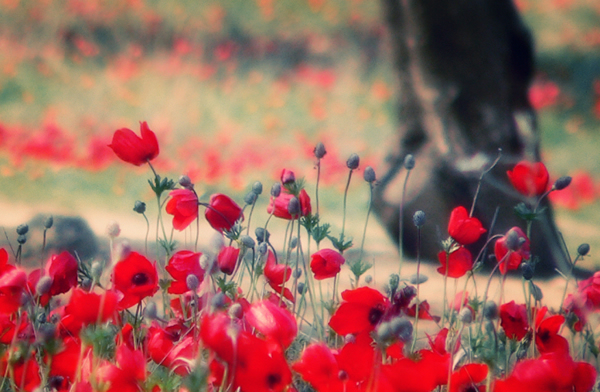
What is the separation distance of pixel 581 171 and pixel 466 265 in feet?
25.0

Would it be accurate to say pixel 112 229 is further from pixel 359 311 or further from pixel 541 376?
pixel 541 376

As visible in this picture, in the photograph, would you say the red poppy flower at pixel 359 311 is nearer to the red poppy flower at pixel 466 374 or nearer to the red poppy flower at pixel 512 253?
the red poppy flower at pixel 466 374

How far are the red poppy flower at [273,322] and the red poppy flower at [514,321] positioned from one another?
0.42 metres

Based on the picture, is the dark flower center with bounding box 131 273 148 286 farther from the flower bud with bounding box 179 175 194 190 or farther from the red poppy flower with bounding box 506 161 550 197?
the red poppy flower with bounding box 506 161 550 197

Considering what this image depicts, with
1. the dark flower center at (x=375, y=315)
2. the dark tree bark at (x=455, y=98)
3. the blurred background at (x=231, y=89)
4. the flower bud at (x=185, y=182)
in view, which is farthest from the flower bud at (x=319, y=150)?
the blurred background at (x=231, y=89)

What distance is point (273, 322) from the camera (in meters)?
0.75

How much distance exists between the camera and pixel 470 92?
12.5 ft

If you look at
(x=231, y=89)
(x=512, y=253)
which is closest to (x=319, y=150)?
(x=512, y=253)

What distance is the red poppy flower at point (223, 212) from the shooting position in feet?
3.50

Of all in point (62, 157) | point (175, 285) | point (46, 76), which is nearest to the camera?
point (175, 285)

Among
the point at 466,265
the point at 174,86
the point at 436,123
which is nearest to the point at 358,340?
the point at 466,265

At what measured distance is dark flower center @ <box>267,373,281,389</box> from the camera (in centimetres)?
73

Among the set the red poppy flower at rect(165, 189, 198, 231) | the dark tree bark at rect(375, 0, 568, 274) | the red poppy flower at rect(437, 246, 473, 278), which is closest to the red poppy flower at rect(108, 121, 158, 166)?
the red poppy flower at rect(165, 189, 198, 231)

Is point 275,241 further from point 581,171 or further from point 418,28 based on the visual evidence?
point 581,171
